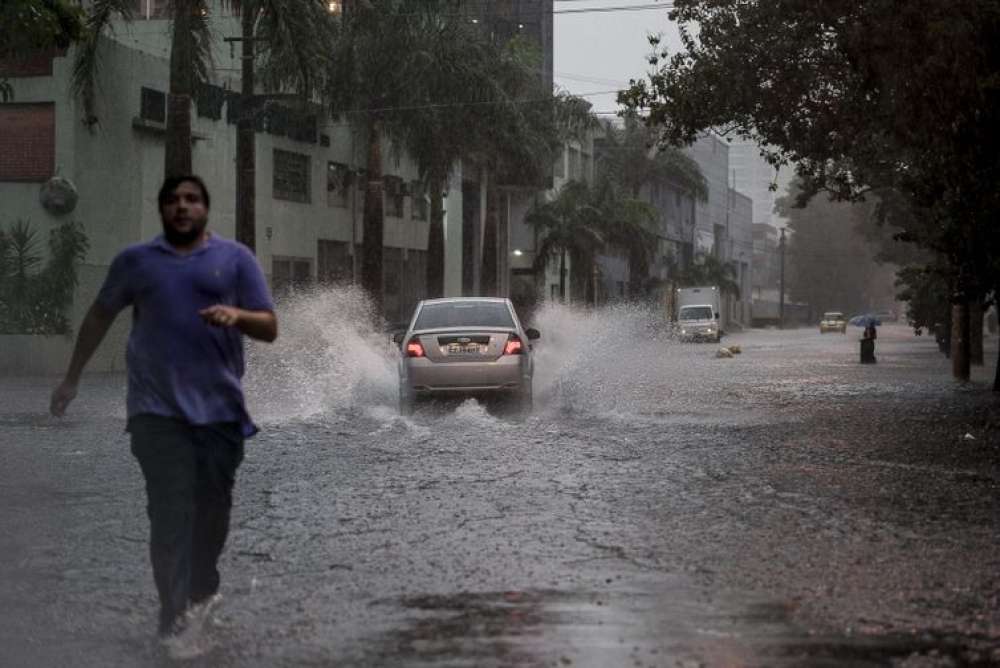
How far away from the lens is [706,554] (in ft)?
29.0

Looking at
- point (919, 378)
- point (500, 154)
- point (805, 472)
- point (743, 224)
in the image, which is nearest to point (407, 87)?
point (500, 154)

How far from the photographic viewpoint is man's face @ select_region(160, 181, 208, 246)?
251 inches

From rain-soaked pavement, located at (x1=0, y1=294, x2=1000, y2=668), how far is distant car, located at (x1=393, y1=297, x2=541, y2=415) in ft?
1.27

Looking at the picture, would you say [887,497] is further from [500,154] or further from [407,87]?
[500,154]

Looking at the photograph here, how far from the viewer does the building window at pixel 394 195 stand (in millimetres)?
53562

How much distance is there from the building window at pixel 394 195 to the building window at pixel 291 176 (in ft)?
20.7

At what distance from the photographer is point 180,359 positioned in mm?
6441

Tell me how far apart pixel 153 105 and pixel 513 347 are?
20299 mm

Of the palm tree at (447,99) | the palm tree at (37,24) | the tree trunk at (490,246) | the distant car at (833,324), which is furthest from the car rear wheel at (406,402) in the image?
the distant car at (833,324)

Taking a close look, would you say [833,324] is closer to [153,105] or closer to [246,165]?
[153,105]

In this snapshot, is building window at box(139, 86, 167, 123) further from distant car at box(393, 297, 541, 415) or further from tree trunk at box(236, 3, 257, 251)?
distant car at box(393, 297, 541, 415)

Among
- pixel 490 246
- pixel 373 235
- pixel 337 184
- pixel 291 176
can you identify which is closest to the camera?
pixel 373 235

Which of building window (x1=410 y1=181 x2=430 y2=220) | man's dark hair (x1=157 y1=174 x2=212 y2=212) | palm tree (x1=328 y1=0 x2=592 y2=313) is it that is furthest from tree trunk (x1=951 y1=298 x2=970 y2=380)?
man's dark hair (x1=157 y1=174 x2=212 y2=212)

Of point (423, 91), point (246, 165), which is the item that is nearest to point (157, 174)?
point (246, 165)
